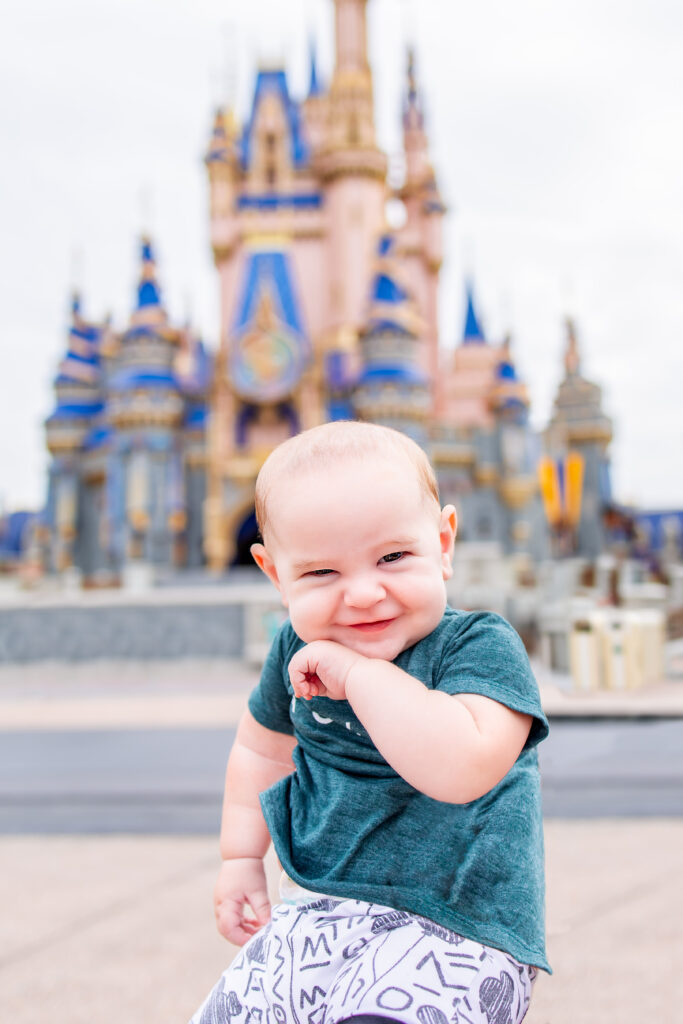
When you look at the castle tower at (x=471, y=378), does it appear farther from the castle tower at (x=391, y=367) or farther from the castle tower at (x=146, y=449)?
the castle tower at (x=146, y=449)

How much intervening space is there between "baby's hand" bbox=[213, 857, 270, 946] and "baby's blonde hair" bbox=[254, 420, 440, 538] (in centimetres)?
56

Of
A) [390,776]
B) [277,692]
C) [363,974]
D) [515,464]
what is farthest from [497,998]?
[515,464]

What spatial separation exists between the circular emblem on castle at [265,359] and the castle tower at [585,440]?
35.5 ft

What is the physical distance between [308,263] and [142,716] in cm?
1994

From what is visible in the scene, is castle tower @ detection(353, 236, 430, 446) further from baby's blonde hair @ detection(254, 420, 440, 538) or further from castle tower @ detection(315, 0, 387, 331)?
baby's blonde hair @ detection(254, 420, 440, 538)

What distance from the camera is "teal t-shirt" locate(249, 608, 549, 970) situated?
1003 millimetres

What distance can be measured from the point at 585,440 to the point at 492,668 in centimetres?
2827

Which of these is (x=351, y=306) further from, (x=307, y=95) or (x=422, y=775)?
(x=422, y=775)

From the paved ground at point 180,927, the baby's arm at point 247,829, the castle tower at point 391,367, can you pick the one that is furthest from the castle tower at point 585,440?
the baby's arm at point 247,829

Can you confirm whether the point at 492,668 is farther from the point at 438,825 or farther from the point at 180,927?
the point at 180,927

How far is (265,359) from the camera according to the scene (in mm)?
20359

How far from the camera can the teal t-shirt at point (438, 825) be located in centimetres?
100

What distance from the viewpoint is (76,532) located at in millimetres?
23547

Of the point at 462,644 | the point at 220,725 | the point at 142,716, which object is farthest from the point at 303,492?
the point at 142,716
